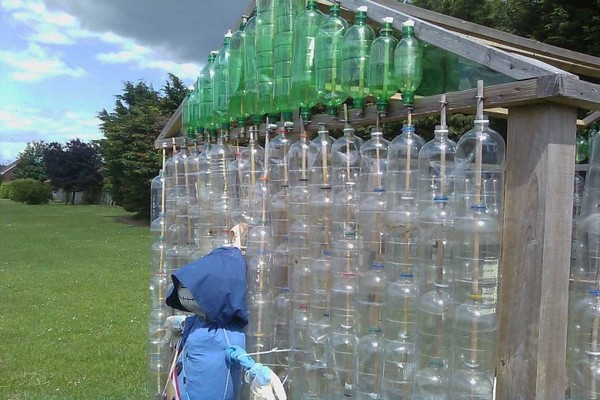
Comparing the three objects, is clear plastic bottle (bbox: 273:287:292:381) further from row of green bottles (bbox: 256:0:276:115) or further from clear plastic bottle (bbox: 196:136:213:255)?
row of green bottles (bbox: 256:0:276:115)

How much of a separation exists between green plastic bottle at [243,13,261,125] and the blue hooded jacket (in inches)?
33.7

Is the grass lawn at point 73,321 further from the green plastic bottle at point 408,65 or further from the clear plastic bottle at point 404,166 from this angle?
the green plastic bottle at point 408,65

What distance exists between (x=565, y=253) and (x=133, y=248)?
1549 centimetres

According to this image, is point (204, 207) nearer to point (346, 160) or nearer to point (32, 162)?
point (346, 160)

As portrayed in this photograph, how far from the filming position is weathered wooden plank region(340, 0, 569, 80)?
220 centimetres

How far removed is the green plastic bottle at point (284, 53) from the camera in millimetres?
3289

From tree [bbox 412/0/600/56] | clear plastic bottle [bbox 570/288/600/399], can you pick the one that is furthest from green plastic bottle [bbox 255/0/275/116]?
tree [bbox 412/0/600/56]

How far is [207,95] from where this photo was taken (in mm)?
4238

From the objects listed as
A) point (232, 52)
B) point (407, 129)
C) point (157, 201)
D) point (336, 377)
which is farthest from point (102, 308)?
point (407, 129)

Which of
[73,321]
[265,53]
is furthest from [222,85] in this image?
[73,321]

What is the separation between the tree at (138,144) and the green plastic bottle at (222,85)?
766 inches

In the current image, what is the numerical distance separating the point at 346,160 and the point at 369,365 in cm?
97

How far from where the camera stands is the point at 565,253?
7.25 feet

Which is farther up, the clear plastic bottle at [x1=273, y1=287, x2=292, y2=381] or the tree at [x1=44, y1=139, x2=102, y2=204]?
the tree at [x1=44, y1=139, x2=102, y2=204]
